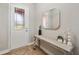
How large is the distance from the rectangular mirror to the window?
11.9 inches

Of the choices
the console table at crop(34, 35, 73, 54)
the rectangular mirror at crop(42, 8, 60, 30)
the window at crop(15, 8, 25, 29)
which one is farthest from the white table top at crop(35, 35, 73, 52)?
the window at crop(15, 8, 25, 29)

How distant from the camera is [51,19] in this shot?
4.36 ft

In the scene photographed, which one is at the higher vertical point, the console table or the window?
the window

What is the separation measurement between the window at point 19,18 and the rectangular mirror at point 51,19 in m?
0.30

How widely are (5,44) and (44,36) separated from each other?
570 mm

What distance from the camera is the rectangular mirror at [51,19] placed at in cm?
129

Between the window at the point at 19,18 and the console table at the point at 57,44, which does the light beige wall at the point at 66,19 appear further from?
the window at the point at 19,18

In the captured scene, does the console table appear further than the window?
No

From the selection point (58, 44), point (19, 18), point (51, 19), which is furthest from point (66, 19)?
point (19, 18)

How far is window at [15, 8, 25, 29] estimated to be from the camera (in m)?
1.32

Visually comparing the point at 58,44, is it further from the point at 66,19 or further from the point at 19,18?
the point at 19,18

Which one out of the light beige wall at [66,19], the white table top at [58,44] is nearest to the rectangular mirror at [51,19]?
the light beige wall at [66,19]

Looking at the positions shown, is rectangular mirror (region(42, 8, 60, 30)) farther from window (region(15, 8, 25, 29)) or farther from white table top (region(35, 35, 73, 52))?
window (region(15, 8, 25, 29))
